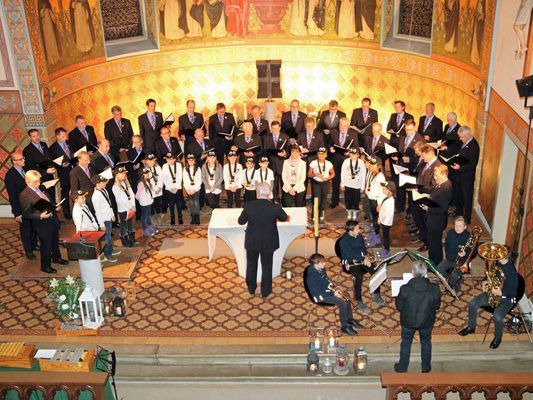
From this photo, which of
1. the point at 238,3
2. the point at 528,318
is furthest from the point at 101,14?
the point at 528,318

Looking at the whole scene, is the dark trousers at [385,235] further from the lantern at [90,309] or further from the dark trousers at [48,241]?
the dark trousers at [48,241]

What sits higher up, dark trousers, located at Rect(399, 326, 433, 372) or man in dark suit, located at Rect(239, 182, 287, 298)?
man in dark suit, located at Rect(239, 182, 287, 298)

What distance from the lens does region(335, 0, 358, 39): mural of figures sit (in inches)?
641

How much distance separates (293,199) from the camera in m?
13.2

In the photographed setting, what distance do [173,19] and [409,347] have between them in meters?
10.9

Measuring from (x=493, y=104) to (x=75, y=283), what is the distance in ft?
26.8

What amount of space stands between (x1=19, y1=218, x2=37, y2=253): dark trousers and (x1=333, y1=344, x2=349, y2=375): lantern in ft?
20.5

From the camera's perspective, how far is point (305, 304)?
35.2 feet

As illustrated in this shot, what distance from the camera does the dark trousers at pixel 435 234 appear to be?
10.9 m

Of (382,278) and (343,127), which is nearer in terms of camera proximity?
(382,278)

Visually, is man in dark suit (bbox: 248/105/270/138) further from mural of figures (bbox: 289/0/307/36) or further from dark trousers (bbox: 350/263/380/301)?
dark trousers (bbox: 350/263/380/301)

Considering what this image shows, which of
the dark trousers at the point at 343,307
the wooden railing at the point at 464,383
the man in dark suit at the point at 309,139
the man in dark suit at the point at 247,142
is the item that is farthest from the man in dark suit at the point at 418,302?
the man in dark suit at the point at 247,142

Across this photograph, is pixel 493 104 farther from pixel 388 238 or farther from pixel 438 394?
pixel 438 394

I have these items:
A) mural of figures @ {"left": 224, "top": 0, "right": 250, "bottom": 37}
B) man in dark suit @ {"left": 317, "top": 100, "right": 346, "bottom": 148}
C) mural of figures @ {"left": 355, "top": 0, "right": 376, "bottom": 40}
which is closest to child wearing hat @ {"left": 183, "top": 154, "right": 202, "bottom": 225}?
man in dark suit @ {"left": 317, "top": 100, "right": 346, "bottom": 148}
